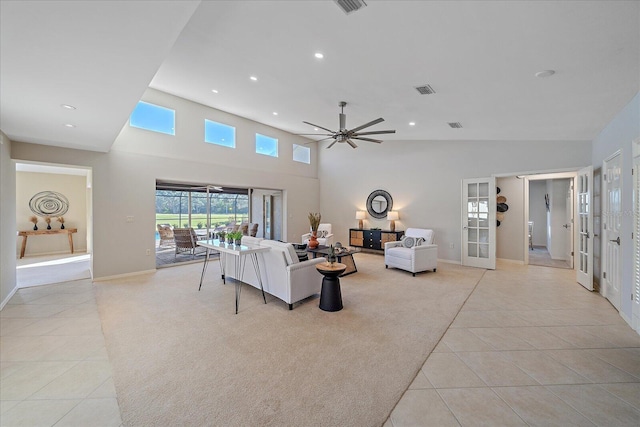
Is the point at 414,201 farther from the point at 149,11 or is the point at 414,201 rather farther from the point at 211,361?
the point at 149,11

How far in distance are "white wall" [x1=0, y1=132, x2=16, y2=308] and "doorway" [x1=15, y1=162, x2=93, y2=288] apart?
2022 millimetres

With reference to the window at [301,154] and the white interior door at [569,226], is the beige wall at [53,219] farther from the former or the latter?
the white interior door at [569,226]

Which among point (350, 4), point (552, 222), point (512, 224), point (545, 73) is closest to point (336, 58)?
point (350, 4)

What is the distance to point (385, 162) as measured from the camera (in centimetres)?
780

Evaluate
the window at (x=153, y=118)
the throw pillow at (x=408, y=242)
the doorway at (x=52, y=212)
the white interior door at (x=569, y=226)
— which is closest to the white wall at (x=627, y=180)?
the throw pillow at (x=408, y=242)

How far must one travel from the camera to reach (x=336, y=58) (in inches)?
123

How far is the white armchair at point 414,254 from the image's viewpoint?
5.27m

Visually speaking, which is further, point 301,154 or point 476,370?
point 301,154

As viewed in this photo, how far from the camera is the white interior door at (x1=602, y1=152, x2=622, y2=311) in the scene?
136 inches

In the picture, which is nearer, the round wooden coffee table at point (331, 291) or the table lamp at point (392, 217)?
the round wooden coffee table at point (331, 291)

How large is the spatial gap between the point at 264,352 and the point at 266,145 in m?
6.49

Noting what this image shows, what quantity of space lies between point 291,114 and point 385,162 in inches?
128

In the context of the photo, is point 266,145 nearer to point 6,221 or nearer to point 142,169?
point 142,169

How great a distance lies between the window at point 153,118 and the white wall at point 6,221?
6.33 feet
